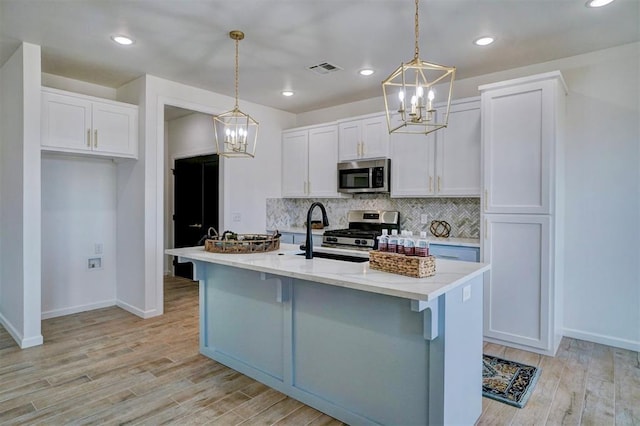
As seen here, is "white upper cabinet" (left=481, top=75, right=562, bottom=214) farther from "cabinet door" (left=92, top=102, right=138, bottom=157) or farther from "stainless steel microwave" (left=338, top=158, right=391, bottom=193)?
"cabinet door" (left=92, top=102, right=138, bottom=157)

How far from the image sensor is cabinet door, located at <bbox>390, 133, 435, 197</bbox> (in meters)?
4.02

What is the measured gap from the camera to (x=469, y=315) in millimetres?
2031

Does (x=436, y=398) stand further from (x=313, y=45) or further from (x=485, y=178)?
(x=313, y=45)

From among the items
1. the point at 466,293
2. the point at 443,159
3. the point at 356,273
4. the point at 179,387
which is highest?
the point at 443,159

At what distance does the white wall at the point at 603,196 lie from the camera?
3193mm

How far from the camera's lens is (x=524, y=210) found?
125 inches

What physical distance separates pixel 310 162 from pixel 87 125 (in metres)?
2.67

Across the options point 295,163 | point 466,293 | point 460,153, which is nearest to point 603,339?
point 460,153

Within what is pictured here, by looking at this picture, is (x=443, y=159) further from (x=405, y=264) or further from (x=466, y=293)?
(x=405, y=264)

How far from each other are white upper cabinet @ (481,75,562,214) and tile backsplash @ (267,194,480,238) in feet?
2.33

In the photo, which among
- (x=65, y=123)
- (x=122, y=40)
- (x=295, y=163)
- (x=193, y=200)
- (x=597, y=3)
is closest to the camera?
(x=597, y=3)

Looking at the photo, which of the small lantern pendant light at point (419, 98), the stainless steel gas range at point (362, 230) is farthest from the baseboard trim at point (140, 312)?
the small lantern pendant light at point (419, 98)

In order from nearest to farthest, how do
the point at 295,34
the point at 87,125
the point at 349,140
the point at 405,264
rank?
the point at 405,264 < the point at 295,34 < the point at 87,125 < the point at 349,140

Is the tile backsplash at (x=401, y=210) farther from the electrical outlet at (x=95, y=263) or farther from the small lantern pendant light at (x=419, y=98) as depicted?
the electrical outlet at (x=95, y=263)
